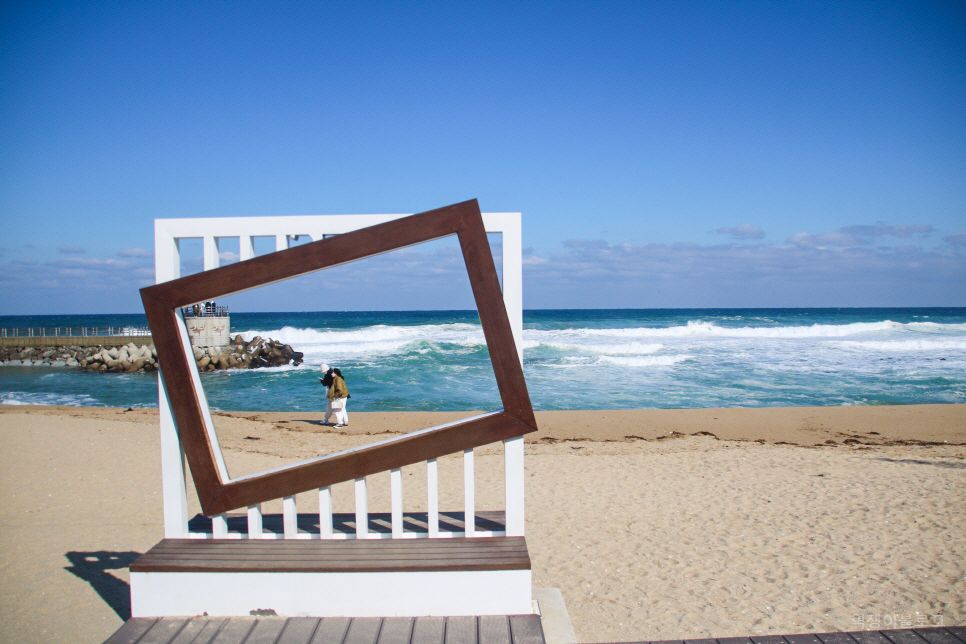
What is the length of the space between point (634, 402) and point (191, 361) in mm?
13513

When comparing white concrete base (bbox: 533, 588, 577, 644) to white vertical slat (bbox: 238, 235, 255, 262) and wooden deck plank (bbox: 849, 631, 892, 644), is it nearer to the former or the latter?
wooden deck plank (bbox: 849, 631, 892, 644)

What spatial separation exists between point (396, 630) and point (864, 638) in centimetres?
228

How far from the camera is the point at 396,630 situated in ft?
8.82

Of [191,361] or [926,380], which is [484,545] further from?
[926,380]

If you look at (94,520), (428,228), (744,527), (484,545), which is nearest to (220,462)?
(484,545)

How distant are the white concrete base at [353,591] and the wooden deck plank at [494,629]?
46mm

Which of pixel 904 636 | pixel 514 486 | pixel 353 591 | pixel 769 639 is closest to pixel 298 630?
pixel 353 591

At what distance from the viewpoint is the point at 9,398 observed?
16672 millimetres

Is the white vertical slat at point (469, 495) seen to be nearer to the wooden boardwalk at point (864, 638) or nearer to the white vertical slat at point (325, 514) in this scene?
the white vertical slat at point (325, 514)

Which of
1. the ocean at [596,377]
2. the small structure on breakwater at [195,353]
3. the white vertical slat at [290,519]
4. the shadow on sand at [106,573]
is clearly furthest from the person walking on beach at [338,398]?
the small structure on breakwater at [195,353]

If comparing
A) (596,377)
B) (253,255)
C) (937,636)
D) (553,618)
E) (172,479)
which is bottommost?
(596,377)

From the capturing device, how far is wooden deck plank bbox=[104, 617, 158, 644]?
261 centimetres

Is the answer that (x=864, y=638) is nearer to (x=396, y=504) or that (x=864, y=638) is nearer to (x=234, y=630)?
(x=396, y=504)

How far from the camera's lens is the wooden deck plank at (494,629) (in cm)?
258
